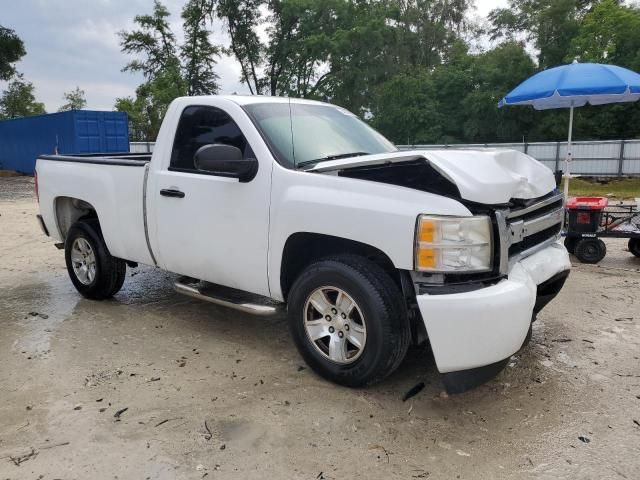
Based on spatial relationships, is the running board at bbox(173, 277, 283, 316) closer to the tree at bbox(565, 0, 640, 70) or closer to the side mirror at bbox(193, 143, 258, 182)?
the side mirror at bbox(193, 143, 258, 182)

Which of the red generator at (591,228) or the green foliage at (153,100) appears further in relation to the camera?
the green foliage at (153,100)

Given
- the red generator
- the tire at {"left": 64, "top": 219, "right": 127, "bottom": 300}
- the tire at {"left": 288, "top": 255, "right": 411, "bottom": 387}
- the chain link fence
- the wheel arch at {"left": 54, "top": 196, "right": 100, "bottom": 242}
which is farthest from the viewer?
the chain link fence

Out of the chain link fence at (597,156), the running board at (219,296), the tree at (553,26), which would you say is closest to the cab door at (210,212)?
the running board at (219,296)

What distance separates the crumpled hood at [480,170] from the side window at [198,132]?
0.90 m

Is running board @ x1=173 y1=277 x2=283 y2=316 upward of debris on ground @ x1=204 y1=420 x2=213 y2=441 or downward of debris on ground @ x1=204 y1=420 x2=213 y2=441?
upward

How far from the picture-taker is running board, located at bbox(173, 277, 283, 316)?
373 centimetres

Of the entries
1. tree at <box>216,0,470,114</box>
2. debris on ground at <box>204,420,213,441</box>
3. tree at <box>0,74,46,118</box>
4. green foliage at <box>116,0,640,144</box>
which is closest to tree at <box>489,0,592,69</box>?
green foliage at <box>116,0,640,144</box>

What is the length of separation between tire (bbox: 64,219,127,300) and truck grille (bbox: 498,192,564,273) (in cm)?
369

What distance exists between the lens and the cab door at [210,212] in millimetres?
3750

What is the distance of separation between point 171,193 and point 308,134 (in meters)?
1.18

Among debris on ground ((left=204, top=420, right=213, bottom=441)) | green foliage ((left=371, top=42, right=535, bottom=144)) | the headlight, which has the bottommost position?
debris on ground ((left=204, top=420, right=213, bottom=441))

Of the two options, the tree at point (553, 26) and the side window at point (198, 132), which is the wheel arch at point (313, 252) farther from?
the tree at point (553, 26)

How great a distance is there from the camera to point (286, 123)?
404 cm

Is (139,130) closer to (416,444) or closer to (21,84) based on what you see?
(21,84)
